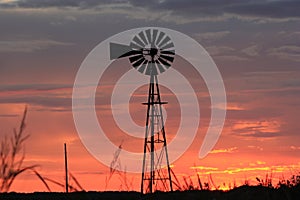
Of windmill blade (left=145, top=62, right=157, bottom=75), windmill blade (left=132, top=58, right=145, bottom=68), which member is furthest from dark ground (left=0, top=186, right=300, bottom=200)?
windmill blade (left=132, top=58, right=145, bottom=68)

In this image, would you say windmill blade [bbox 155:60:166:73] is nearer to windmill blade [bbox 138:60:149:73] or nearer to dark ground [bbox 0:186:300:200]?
windmill blade [bbox 138:60:149:73]

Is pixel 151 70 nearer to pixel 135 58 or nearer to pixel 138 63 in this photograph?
pixel 138 63

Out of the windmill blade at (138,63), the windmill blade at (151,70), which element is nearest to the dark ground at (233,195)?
the windmill blade at (151,70)

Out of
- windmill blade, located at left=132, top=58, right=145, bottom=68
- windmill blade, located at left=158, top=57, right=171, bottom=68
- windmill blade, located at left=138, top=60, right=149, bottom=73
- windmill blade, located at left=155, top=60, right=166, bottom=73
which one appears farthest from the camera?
windmill blade, located at left=132, top=58, right=145, bottom=68

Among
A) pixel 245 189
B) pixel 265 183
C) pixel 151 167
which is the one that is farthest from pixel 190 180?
pixel 151 167

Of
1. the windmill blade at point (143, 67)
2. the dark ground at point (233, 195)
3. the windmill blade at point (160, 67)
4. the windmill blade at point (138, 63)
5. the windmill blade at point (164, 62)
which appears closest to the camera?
the dark ground at point (233, 195)

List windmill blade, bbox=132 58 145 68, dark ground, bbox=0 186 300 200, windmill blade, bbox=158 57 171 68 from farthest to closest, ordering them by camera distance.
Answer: windmill blade, bbox=132 58 145 68
windmill blade, bbox=158 57 171 68
dark ground, bbox=0 186 300 200

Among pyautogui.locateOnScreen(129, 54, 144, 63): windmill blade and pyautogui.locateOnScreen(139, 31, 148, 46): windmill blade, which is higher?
pyautogui.locateOnScreen(139, 31, 148, 46): windmill blade

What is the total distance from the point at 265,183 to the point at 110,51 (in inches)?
1415

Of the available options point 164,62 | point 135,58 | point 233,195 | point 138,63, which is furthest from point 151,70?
point 233,195

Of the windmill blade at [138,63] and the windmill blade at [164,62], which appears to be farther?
the windmill blade at [138,63]

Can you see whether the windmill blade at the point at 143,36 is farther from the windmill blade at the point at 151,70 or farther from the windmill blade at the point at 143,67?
the windmill blade at the point at 151,70

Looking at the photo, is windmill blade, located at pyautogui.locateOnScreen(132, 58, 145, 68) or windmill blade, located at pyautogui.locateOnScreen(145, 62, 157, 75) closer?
windmill blade, located at pyautogui.locateOnScreen(145, 62, 157, 75)

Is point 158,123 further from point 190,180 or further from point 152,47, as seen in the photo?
point 190,180
